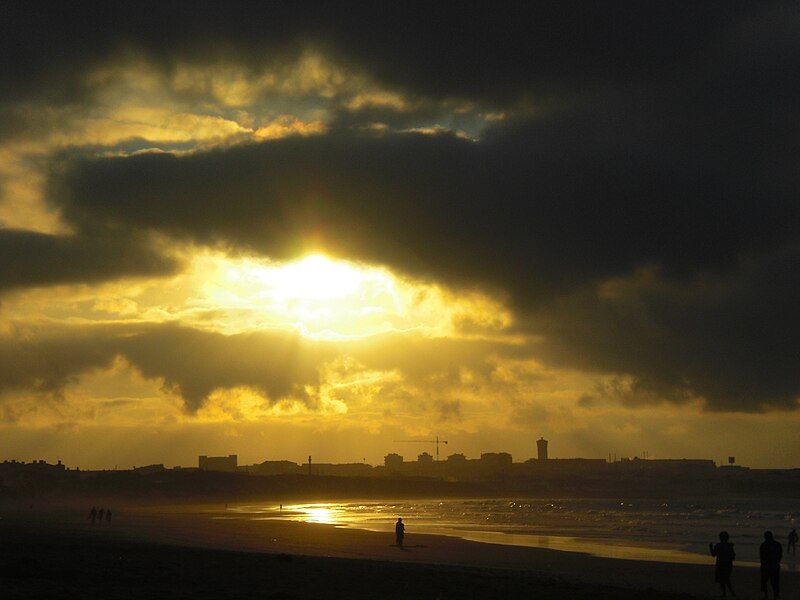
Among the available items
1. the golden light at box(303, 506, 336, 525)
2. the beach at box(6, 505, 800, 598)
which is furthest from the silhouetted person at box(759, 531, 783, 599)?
the golden light at box(303, 506, 336, 525)

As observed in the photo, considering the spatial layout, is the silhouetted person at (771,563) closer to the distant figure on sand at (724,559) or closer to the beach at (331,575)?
the distant figure on sand at (724,559)

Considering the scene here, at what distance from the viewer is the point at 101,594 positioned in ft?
79.2

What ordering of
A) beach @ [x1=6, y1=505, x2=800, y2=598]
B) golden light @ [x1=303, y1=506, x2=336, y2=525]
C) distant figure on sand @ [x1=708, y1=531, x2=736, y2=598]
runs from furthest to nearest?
1. golden light @ [x1=303, y1=506, x2=336, y2=525]
2. distant figure on sand @ [x1=708, y1=531, x2=736, y2=598]
3. beach @ [x1=6, y1=505, x2=800, y2=598]

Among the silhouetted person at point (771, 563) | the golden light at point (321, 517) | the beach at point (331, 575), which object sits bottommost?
the golden light at point (321, 517)

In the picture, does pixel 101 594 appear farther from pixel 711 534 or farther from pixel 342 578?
→ pixel 711 534

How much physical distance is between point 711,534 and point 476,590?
170 feet

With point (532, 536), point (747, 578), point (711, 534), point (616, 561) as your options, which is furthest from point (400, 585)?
point (711, 534)

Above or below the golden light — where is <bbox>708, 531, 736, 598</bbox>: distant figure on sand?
above

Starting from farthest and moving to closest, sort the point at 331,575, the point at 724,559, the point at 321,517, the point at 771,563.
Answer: the point at 321,517, the point at 331,575, the point at 724,559, the point at 771,563

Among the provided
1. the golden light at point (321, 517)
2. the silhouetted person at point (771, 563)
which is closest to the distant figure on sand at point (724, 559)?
the silhouetted person at point (771, 563)

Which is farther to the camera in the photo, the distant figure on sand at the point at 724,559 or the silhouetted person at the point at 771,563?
the distant figure on sand at the point at 724,559

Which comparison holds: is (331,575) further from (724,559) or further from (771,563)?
(771,563)

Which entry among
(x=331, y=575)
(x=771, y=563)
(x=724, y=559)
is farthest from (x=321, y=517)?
(x=771, y=563)

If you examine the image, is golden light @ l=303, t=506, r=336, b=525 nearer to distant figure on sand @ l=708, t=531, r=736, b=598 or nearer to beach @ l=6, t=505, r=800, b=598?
beach @ l=6, t=505, r=800, b=598
